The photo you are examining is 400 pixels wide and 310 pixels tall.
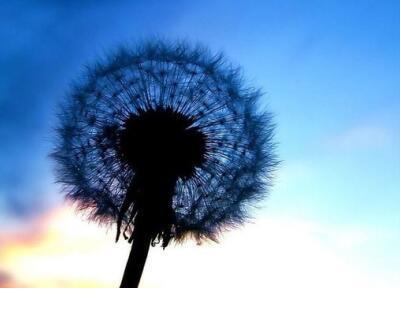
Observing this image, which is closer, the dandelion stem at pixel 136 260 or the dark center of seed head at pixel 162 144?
the dandelion stem at pixel 136 260

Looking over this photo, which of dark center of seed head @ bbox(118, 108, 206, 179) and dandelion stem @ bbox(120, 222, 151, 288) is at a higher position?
dark center of seed head @ bbox(118, 108, 206, 179)

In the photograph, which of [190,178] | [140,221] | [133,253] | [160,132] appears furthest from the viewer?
[190,178]

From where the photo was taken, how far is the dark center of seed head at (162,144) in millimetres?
8305

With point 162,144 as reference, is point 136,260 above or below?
below

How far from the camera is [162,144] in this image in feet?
27.3

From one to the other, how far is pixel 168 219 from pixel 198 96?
2479mm

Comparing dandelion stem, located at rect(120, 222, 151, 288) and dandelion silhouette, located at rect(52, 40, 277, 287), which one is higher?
dandelion silhouette, located at rect(52, 40, 277, 287)

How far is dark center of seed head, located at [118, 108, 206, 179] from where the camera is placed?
8.30m

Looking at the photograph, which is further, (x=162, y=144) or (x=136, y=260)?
(x=162, y=144)

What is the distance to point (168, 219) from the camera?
797 cm

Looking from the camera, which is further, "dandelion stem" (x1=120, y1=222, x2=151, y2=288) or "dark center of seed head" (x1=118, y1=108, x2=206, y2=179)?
"dark center of seed head" (x1=118, y1=108, x2=206, y2=179)

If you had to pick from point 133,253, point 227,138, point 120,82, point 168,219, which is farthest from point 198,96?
point 133,253

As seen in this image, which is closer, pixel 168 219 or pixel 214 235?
pixel 168 219

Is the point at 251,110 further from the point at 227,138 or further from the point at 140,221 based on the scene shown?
the point at 140,221
